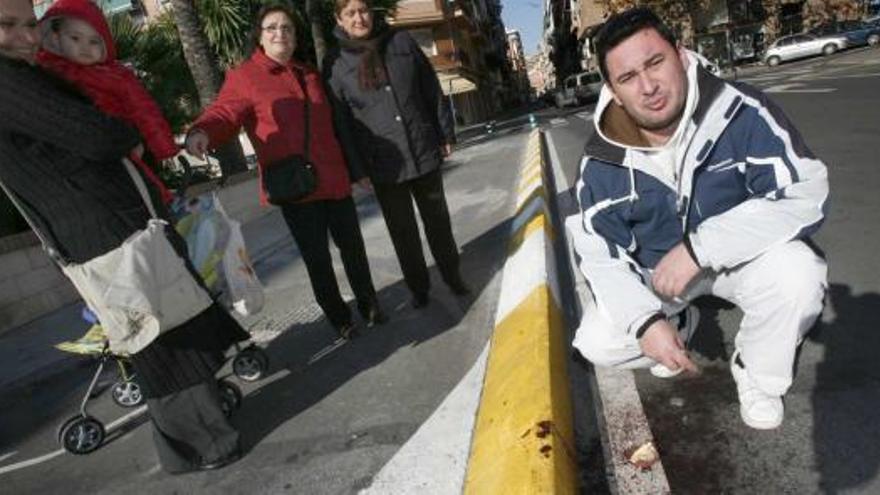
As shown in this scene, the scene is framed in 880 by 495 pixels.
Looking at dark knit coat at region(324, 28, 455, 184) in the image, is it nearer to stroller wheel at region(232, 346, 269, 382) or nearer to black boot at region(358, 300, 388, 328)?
black boot at region(358, 300, 388, 328)

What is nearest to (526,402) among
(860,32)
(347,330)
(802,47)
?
(347,330)

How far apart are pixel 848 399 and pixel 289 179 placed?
2768 millimetres

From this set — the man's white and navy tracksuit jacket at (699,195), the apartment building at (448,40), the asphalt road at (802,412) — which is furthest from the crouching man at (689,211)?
the apartment building at (448,40)

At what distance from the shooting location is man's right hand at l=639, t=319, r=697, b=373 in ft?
6.85

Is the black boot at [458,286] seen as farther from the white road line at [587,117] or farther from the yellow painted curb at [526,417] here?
the white road line at [587,117]

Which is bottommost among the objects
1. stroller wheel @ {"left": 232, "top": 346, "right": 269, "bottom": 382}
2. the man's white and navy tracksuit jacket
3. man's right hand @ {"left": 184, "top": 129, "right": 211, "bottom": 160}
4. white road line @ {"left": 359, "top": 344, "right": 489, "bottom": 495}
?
white road line @ {"left": 359, "top": 344, "right": 489, "bottom": 495}

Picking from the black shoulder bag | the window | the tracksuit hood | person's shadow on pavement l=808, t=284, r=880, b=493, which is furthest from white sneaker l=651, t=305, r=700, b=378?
the window

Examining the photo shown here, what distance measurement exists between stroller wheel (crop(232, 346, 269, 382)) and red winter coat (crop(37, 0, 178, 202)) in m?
1.08

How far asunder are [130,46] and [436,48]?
27.7 m

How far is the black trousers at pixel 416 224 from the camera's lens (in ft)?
14.1

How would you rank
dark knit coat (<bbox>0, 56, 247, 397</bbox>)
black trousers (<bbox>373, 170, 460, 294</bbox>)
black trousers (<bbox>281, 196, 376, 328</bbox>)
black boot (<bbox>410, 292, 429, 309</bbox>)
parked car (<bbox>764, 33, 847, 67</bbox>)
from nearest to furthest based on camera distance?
dark knit coat (<bbox>0, 56, 247, 397</bbox>)
black trousers (<bbox>281, 196, 376, 328</bbox>)
black trousers (<bbox>373, 170, 460, 294</bbox>)
black boot (<bbox>410, 292, 429, 309</bbox>)
parked car (<bbox>764, 33, 847, 67</bbox>)

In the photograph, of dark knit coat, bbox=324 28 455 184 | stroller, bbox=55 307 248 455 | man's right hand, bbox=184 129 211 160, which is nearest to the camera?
man's right hand, bbox=184 129 211 160

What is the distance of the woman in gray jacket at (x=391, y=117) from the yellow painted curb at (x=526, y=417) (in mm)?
1399

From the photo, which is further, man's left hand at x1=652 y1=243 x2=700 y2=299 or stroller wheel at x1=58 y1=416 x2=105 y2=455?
stroller wheel at x1=58 y1=416 x2=105 y2=455
